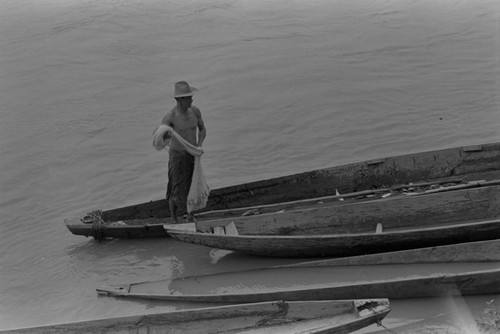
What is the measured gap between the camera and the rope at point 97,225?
29.5 ft

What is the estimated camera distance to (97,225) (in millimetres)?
8969

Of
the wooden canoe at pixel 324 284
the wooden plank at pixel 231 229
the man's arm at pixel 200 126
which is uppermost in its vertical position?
the man's arm at pixel 200 126

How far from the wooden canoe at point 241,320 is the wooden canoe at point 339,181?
2593 millimetres

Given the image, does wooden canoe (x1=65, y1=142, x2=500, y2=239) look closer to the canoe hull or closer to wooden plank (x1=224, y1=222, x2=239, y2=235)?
wooden plank (x1=224, y1=222, x2=239, y2=235)

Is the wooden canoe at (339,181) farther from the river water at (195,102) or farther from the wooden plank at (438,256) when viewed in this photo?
the wooden plank at (438,256)

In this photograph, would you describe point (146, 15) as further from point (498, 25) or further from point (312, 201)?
point (312, 201)

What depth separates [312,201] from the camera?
8.95m

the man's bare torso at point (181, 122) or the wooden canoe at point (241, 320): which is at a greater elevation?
the man's bare torso at point (181, 122)

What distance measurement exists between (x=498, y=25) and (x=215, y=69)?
18.6 ft

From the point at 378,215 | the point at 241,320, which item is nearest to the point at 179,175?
the point at 378,215

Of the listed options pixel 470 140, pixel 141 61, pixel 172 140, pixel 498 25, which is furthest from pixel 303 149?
pixel 498 25

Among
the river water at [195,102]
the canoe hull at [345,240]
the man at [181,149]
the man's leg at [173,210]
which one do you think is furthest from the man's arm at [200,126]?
the river water at [195,102]

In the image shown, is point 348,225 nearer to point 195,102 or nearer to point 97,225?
point 97,225

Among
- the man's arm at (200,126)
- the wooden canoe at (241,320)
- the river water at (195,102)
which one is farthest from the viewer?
the river water at (195,102)
